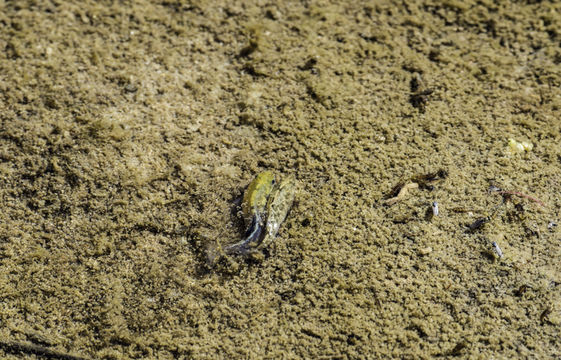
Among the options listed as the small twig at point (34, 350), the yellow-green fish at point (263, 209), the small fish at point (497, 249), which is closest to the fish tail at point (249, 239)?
the yellow-green fish at point (263, 209)

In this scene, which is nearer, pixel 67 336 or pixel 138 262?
pixel 67 336

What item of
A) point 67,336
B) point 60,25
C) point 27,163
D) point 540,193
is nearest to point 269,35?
point 60,25

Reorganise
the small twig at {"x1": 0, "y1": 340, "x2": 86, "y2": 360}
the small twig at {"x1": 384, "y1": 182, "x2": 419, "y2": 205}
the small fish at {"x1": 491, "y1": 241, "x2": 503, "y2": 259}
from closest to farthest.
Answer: the small twig at {"x1": 0, "y1": 340, "x2": 86, "y2": 360}
the small fish at {"x1": 491, "y1": 241, "x2": 503, "y2": 259}
the small twig at {"x1": 384, "y1": 182, "x2": 419, "y2": 205}

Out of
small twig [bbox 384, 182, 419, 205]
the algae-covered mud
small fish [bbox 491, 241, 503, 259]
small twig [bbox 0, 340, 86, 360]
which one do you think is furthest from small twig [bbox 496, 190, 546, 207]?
small twig [bbox 0, 340, 86, 360]

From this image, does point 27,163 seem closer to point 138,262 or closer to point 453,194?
point 138,262

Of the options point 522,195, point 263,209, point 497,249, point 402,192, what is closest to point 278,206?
point 263,209

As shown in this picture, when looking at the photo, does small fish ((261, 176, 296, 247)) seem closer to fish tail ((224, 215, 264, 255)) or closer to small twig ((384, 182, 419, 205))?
fish tail ((224, 215, 264, 255))
